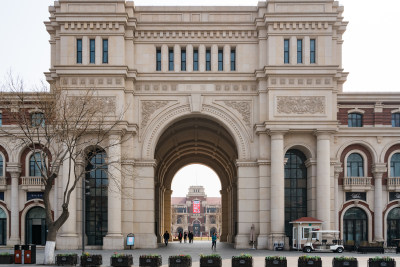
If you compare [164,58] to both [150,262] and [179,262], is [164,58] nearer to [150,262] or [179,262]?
[150,262]

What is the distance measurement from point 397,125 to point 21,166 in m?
32.7

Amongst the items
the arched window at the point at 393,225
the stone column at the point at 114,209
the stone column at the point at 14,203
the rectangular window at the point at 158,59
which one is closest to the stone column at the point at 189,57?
the rectangular window at the point at 158,59

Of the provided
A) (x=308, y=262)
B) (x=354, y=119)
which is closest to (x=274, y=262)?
(x=308, y=262)

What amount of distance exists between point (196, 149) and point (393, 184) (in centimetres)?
2857

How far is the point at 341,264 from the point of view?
29938 mm

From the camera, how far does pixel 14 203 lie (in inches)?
1993

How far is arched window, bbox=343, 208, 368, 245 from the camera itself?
168 feet

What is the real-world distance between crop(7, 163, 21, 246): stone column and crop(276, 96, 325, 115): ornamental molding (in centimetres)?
2265

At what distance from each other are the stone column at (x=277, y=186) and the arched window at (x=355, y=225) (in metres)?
6.78

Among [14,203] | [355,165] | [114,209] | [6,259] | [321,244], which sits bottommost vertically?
[321,244]

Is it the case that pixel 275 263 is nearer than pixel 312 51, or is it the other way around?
pixel 275 263

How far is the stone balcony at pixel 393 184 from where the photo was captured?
5106 centimetres

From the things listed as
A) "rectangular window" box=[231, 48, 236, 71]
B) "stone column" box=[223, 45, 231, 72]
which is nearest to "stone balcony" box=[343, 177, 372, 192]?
"rectangular window" box=[231, 48, 236, 71]

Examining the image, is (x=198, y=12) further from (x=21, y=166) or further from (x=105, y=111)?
(x=21, y=166)
